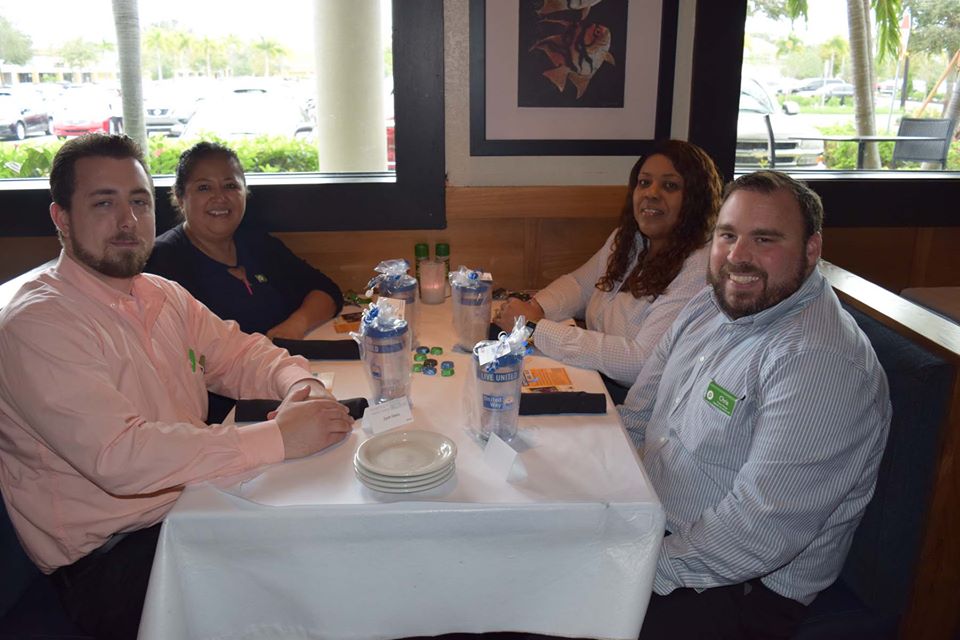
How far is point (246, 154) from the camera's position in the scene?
2926 millimetres

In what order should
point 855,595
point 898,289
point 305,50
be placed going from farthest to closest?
1. point 898,289
2. point 305,50
3. point 855,595

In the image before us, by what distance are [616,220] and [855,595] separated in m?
1.73

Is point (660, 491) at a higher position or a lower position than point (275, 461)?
lower

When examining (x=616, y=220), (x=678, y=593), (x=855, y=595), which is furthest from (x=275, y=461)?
(x=616, y=220)

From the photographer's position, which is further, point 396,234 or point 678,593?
point 396,234

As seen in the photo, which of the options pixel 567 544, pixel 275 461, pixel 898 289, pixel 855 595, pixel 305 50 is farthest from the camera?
pixel 898 289

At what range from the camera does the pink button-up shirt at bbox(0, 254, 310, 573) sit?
122 cm

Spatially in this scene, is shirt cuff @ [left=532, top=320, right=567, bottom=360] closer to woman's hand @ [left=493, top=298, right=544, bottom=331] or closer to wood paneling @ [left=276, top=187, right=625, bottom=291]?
woman's hand @ [left=493, top=298, right=544, bottom=331]

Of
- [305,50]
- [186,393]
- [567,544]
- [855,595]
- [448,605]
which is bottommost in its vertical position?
[855,595]

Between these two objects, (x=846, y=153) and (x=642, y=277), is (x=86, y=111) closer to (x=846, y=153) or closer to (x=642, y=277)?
(x=642, y=277)

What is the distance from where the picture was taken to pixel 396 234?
2.88 m

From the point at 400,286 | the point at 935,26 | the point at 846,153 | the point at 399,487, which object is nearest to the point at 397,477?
the point at 399,487

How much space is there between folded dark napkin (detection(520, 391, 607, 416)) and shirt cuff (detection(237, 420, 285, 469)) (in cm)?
53

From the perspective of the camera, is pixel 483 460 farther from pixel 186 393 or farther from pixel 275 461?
pixel 186 393
